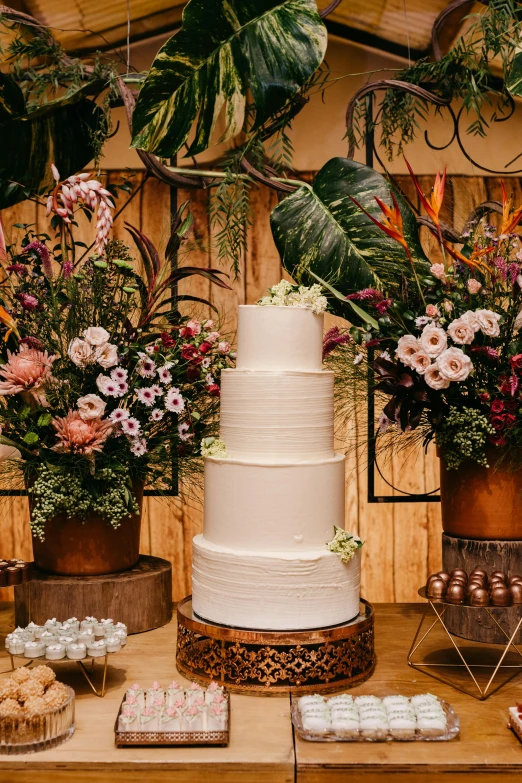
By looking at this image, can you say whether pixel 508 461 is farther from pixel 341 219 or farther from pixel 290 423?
pixel 341 219

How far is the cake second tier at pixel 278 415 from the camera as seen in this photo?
1.73m

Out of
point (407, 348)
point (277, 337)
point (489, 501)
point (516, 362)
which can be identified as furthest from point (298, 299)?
point (489, 501)

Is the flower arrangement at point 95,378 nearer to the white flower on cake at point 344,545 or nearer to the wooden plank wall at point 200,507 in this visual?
the white flower on cake at point 344,545

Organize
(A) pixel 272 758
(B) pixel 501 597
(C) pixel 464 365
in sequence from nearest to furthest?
(A) pixel 272 758
(B) pixel 501 597
(C) pixel 464 365

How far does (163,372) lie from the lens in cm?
196

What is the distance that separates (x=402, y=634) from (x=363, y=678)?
35cm

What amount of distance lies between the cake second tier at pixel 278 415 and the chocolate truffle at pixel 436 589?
0.35 m

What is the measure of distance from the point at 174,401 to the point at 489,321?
0.74 m

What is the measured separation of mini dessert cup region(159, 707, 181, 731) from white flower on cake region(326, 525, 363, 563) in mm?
455

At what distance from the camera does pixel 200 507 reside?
297 centimetres

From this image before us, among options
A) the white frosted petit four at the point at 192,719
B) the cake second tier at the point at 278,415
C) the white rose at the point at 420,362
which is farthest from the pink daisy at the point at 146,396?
the white frosted petit four at the point at 192,719

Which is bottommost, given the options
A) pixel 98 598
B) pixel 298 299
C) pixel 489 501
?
pixel 98 598

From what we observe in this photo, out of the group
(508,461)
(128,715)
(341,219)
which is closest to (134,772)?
(128,715)

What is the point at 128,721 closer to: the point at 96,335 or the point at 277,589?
the point at 277,589
